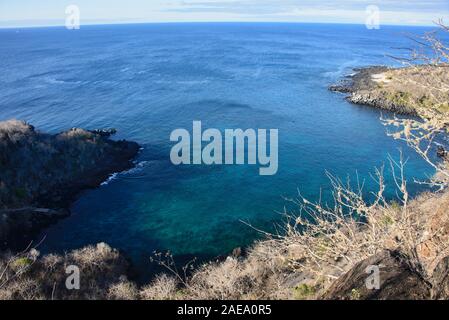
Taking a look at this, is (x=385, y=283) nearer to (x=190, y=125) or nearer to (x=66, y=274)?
(x=66, y=274)

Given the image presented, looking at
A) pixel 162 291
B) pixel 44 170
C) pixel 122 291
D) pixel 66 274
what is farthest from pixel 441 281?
pixel 44 170

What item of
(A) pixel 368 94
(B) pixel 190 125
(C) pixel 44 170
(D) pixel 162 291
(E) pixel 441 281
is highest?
(E) pixel 441 281

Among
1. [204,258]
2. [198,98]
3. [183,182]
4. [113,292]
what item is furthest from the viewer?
[198,98]

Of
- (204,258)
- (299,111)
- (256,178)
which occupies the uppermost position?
(299,111)

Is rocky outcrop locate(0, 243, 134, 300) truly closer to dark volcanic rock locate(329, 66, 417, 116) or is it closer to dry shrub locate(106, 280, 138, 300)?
dry shrub locate(106, 280, 138, 300)

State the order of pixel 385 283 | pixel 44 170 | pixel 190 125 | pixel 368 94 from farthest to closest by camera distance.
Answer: pixel 368 94, pixel 190 125, pixel 44 170, pixel 385 283

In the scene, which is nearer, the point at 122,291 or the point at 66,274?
the point at 122,291

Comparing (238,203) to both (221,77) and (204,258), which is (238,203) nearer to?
(204,258)
